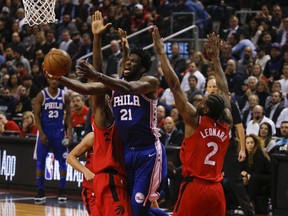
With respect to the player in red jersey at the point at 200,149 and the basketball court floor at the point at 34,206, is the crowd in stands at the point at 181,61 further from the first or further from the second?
the player in red jersey at the point at 200,149

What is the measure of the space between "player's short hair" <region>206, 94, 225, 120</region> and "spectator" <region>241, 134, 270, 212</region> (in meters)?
4.74

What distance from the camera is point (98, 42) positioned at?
24.8 ft

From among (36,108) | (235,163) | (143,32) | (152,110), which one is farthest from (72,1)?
(152,110)

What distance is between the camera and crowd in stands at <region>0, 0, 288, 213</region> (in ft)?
44.1

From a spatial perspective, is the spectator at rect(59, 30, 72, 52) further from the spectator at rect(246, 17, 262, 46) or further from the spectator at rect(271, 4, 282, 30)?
the spectator at rect(271, 4, 282, 30)

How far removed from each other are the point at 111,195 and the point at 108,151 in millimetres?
414

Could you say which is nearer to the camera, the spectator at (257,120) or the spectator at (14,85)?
the spectator at (257,120)

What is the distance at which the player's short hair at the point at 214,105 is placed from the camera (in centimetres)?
739

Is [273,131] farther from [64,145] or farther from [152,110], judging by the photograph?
[152,110]

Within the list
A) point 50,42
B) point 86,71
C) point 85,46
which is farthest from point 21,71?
point 86,71

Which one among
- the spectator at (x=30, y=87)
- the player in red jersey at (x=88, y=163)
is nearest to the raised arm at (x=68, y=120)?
the spectator at (x=30, y=87)

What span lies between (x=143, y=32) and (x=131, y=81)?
12140 mm

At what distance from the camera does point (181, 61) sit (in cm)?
1755

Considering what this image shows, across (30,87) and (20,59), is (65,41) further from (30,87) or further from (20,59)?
(30,87)
